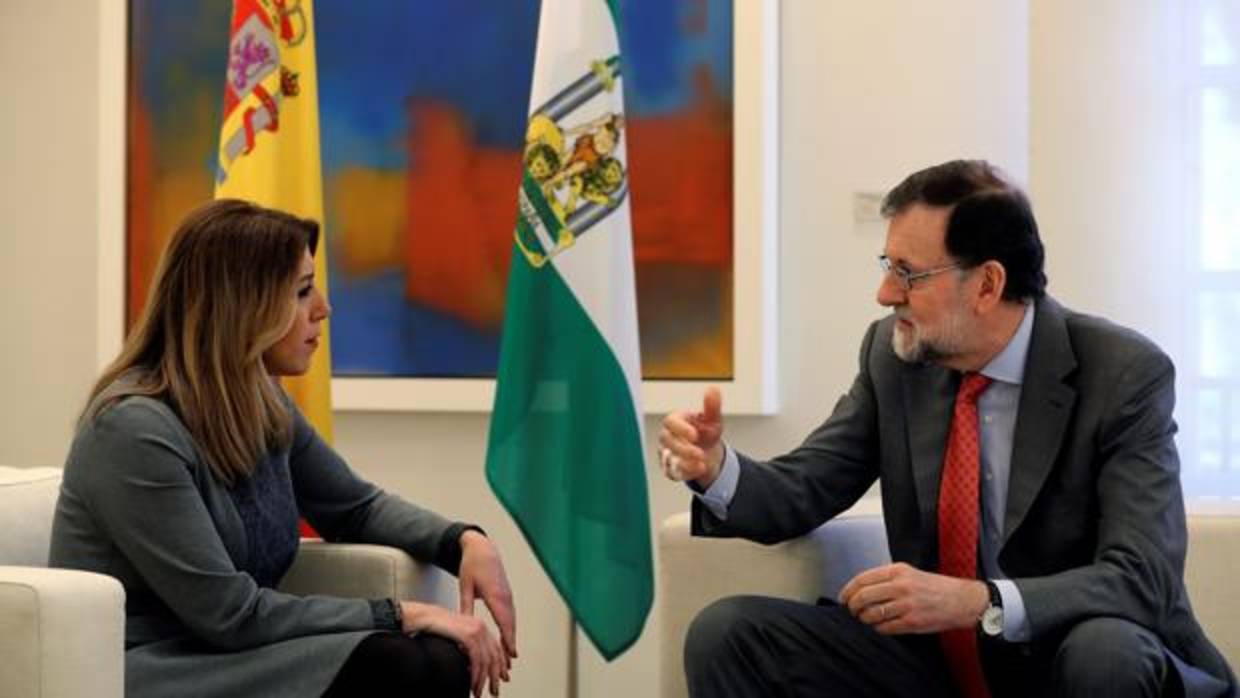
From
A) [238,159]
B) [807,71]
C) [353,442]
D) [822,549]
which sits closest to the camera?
[822,549]

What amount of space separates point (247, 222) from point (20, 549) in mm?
698

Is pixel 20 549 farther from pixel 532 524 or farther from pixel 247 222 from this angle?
pixel 532 524

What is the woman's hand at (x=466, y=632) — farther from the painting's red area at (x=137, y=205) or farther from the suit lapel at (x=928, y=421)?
the painting's red area at (x=137, y=205)

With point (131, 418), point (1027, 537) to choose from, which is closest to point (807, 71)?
point (1027, 537)

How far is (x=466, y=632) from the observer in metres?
2.73

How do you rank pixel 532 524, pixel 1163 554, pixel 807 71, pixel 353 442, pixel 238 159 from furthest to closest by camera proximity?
pixel 353 442
pixel 807 71
pixel 238 159
pixel 532 524
pixel 1163 554

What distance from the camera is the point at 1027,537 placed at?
272 centimetres

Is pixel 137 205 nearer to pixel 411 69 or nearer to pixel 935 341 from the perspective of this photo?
pixel 411 69

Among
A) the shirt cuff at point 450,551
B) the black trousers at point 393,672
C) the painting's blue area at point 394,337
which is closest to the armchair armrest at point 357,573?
the shirt cuff at point 450,551

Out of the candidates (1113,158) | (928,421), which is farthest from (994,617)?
(1113,158)

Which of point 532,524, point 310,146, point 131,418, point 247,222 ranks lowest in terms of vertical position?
point 532,524

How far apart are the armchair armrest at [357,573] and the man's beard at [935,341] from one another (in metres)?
0.91

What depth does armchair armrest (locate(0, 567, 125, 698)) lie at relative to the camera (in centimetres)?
232

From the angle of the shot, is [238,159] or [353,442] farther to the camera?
[353,442]
